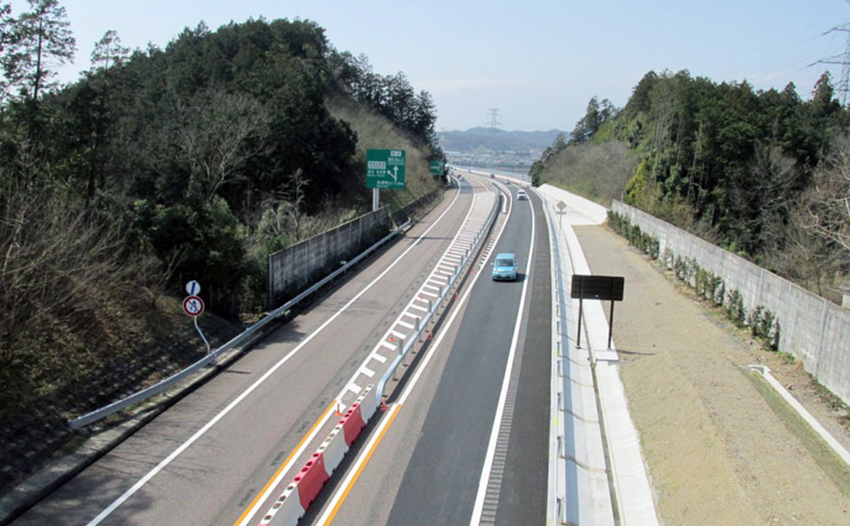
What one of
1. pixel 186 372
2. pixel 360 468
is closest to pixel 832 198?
pixel 360 468

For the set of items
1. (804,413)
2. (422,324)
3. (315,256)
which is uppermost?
(315,256)

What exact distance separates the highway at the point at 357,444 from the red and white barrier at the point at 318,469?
275 mm

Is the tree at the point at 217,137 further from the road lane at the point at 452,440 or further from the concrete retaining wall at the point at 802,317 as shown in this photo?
the concrete retaining wall at the point at 802,317

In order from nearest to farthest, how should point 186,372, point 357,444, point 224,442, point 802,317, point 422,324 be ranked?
point 357,444 < point 224,442 < point 186,372 < point 802,317 < point 422,324

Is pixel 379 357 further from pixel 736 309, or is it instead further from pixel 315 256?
pixel 736 309

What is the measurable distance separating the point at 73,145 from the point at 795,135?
210 ft

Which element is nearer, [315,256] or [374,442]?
[374,442]

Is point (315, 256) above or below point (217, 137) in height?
below

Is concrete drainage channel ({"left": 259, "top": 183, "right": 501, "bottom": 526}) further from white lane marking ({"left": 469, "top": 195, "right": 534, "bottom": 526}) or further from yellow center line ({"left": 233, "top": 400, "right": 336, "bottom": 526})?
white lane marking ({"left": 469, "top": 195, "right": 534, "bottom": 526})

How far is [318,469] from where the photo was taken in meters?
13.5

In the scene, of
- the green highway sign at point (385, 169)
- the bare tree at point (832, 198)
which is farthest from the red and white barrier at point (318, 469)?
the green highway sign at point (385, 169)

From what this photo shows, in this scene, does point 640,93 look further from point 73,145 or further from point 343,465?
point 343,465

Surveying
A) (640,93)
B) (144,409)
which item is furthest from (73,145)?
(640,93)

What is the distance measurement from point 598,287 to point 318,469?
546 inches
